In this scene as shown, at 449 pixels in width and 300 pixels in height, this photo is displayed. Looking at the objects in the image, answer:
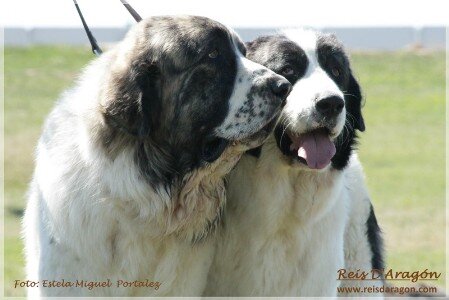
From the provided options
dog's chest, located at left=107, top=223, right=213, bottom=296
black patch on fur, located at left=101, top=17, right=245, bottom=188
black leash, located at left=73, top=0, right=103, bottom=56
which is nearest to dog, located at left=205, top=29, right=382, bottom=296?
dog's chest, located at left=107, top=223, right=213, bottom=296

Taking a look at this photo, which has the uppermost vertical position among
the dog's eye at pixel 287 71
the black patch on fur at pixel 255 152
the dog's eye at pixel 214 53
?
the dog's eye at pixel 214 53

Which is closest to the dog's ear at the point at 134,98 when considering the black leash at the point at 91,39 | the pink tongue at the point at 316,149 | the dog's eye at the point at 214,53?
the dog's eye at the point at 214,53

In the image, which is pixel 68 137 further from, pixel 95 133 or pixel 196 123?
pixel 196 123

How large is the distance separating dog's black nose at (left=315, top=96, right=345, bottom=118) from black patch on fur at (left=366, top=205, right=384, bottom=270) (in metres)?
1.52

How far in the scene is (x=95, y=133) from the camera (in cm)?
488

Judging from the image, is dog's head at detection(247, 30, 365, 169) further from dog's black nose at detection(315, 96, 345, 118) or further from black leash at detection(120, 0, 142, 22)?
black leash at detection(120, 0, 142, 22)

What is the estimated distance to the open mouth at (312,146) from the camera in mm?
5094

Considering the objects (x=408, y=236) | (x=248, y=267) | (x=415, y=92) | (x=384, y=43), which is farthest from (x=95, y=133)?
(x=384, y=43)

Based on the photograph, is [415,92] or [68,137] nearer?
[68,137]

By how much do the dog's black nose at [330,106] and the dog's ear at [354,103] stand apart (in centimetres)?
67

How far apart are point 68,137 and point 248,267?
1.29 m

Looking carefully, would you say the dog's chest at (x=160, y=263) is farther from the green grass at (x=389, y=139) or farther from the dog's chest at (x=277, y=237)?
the green grass at (x=389, y=139)

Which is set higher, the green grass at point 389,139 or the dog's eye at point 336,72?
the dog's eye at point 336,72

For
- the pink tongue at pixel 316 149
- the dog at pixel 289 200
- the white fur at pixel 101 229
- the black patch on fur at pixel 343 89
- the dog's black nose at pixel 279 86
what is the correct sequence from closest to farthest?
the dog's black nose at pixel 279 86, the white fur at pixel 101 229, the pink tongue at pixel 316 149, the dog at pixel 289 200, the black patch on fur at pixel 343 89
